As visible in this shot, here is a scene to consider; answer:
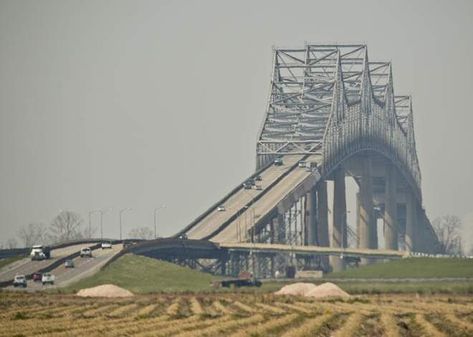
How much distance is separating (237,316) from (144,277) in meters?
93.1

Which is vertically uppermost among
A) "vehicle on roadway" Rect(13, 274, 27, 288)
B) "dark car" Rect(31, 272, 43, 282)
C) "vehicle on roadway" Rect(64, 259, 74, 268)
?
"vehicle on roadway" Rect(64, 259, 74, 268)

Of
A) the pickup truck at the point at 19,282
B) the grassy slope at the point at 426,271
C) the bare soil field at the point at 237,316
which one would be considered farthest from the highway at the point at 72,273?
the bare soil field at the point at 237,316

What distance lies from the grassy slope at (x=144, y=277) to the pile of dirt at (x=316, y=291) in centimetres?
2466

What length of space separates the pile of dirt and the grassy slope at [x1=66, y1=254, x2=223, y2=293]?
2466cm

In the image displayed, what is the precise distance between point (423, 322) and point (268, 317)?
35.1 ft

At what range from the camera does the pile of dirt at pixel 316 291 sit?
431ft

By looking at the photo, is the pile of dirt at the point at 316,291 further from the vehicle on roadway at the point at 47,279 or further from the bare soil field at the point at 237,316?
the vehicle on roadway at the point at 47,279

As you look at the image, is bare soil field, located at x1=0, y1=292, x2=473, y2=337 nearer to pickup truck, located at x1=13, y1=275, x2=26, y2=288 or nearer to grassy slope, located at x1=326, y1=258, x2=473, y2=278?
pickup truck, located at x1=13, y1=275, x2=26, y2=288

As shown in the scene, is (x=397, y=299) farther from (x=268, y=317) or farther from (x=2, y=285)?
(x=2, y=285)

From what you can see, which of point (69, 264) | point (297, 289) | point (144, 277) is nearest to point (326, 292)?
point (297, 289)

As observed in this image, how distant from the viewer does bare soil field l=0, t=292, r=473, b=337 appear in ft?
259

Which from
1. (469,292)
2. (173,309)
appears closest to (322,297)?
(469,292)

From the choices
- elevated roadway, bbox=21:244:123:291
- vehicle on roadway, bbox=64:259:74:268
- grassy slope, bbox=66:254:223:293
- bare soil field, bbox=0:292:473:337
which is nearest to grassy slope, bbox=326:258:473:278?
grassy slope, bbox=66:254:223:293

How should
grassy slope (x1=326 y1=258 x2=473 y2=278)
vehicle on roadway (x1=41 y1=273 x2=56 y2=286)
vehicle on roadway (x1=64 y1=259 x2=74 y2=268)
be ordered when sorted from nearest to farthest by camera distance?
vehicle on roadway (x1=41 y1=273 x2=56 y2=286)
grassy slope (x1=326 y1=258 x2=473 y2=278)
vehicle on roadway (x1=64 y1=259 x2=74 y2=268)
